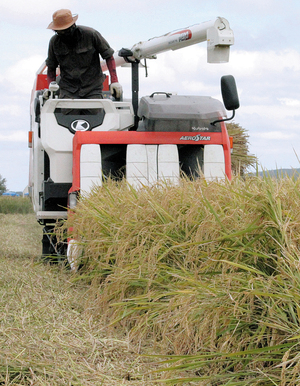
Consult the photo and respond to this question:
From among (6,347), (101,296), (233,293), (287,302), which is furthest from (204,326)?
(101,296)

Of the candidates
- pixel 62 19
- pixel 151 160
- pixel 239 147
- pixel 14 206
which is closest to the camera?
pixel 151 160

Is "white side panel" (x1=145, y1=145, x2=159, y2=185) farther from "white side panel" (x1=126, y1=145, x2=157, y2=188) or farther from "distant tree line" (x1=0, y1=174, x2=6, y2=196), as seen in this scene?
"distant tree line" (x1=0, y1=174, x2=6, y2=196)

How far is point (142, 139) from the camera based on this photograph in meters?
5.04

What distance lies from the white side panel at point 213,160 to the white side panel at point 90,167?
3.38 ft

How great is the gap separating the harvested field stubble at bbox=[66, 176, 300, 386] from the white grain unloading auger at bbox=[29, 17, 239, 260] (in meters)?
1.38

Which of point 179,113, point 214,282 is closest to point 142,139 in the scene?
point 179,113

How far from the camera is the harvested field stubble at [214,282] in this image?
2.00 m

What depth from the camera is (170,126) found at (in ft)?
16.8

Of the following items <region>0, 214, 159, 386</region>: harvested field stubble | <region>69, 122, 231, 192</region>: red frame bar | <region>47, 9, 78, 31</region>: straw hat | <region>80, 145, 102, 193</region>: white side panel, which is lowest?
<region>0, 214, 159, 386</region>: harvested field stubble

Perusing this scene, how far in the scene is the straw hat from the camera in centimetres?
560

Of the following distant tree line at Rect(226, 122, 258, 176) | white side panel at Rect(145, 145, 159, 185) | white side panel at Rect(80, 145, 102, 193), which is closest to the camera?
white side panel at Rect(80, 145, 102, 193)

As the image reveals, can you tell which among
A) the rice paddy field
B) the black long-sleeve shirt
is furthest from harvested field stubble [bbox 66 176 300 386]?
the black long-sleeve shirt

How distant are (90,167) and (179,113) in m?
1.02

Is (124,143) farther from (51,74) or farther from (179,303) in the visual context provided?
(179,303)
